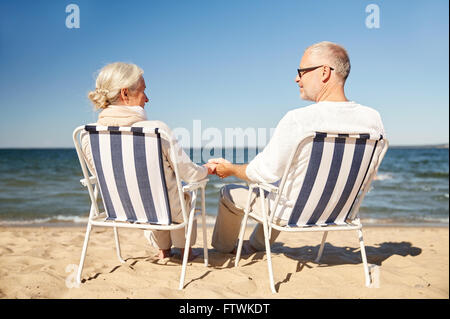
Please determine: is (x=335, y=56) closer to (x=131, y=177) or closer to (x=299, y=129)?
(x=299, y=129)

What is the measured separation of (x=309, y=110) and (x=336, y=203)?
67 centimetres

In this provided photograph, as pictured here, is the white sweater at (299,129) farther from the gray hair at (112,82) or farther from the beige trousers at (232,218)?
the gray hair at (112,82)

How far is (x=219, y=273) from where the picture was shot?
2.83 m

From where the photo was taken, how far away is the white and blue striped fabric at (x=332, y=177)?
2.29m

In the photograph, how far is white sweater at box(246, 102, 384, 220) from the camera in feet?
7.68

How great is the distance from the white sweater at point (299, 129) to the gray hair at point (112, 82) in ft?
3.39

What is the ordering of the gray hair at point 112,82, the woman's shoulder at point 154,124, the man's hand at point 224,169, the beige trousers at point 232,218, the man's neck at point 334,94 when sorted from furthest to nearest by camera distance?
1. the beige trousers at point 232,218
2. the man's hand at point 224,169
3. the gray hair at point 112,82
4. the man's neck at point 334,94
5. the woman's shoulder at point 154,124

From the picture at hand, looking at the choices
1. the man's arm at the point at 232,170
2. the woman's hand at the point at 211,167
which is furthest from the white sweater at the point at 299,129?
the woman's hand at the point at 211,167

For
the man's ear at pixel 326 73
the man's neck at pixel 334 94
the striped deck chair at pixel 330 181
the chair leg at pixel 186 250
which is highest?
the man's ear at pixel 326 73

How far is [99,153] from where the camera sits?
A: 7.88 feet

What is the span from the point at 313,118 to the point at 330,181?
43 cm

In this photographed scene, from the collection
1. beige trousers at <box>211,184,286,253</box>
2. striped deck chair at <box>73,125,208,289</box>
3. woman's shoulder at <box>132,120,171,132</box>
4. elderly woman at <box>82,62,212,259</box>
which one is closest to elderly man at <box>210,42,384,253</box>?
beige trousers at <box>211,184,286,253</box>
